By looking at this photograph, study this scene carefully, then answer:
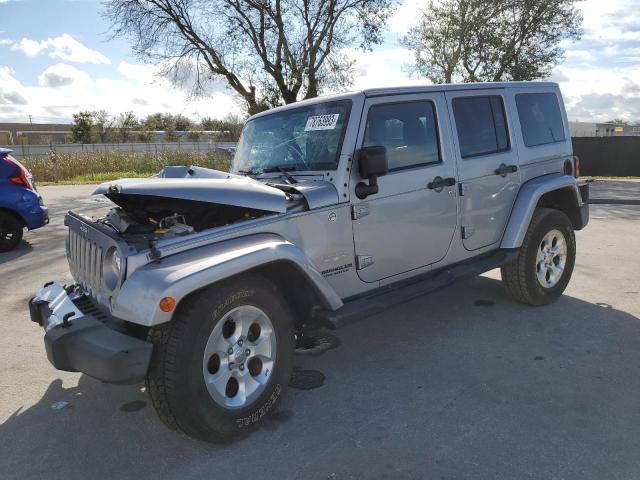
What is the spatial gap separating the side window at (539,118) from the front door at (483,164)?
0.96 ft

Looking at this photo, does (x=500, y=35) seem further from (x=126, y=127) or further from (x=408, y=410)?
(x=126, y=127)

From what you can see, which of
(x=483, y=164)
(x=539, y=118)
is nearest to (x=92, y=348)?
(x=483, y=164)

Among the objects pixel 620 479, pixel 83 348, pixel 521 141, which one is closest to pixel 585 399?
pixel 620 479

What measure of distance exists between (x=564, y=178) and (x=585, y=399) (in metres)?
2.45

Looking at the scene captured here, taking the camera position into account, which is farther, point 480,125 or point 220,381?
point 480,125

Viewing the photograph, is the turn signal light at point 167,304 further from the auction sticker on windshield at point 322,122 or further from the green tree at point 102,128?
the green tree at point 102,128

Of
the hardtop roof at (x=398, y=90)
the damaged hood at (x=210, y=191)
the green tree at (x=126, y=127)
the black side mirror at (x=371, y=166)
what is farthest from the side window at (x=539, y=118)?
the green tree at (x=126, y=127)

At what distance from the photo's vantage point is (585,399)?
10.8ft

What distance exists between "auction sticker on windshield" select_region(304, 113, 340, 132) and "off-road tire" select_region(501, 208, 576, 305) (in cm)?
225

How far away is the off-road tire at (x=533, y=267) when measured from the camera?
479 centimetres

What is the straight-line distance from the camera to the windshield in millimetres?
3607

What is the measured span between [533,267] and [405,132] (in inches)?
76.1

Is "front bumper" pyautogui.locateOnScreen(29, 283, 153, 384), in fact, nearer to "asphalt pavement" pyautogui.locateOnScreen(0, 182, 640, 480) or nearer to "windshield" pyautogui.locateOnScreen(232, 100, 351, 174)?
"asphalt pavement" pyautogui.locateOnScreen(0, 182, 640, 480)

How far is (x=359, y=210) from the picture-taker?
11.5 feet
